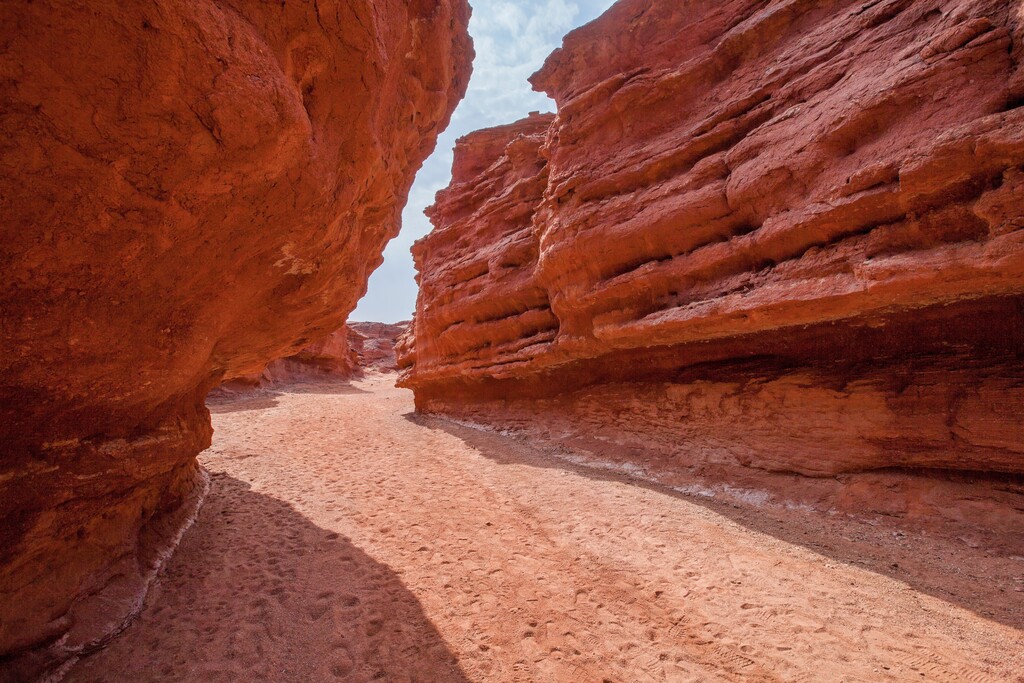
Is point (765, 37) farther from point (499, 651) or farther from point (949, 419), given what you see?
point (499, 651)

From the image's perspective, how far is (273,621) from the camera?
4.59 metres

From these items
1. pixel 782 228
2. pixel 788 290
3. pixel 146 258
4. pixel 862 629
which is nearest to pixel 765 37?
pixel 782 228

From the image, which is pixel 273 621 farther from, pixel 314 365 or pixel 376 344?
pixel 376 344

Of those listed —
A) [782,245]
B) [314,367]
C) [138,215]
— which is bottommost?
[314,367]

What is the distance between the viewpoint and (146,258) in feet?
11.9

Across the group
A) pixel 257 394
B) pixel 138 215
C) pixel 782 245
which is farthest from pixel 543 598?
pixel 257 394

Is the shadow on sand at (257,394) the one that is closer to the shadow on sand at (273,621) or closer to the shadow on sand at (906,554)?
the shadow on sand at (273,621)

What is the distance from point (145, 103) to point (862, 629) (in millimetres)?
7593

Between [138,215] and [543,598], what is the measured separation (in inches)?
219

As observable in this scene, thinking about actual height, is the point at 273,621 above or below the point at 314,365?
below

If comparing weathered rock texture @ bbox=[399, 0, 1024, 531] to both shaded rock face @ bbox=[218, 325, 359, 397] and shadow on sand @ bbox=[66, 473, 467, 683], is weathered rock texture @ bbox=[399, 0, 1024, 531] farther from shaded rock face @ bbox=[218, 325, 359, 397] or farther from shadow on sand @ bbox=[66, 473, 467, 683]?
shaded rock face @ bbox=[218, 325, 359, 397]

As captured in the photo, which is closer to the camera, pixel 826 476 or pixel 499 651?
pixel 499 651

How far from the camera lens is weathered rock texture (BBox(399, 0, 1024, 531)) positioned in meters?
5.27

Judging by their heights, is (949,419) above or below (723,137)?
below
